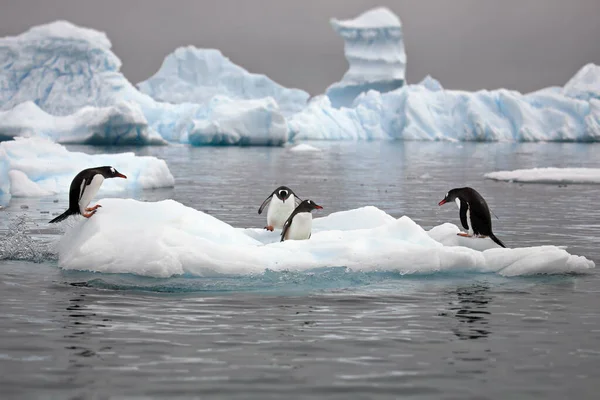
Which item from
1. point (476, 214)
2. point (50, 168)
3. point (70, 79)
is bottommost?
point (476, 214)

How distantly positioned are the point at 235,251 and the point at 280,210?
2686 mm

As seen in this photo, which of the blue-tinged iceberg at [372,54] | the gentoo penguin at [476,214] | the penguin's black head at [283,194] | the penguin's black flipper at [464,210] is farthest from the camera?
the blue-tinged iceberg at [372,54]

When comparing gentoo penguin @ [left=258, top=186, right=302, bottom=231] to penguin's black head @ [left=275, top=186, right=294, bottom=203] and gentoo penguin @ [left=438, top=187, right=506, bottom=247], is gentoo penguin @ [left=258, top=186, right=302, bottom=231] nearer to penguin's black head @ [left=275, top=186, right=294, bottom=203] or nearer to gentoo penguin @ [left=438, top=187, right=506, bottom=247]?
penguin's black head @ [left=275, top=186, right=294, bottom=203]

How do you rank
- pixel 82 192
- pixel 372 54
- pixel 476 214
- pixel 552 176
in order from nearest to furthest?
pixel 82 192 < pixel 476 214 < pixel 552 176 < pixel 372 54

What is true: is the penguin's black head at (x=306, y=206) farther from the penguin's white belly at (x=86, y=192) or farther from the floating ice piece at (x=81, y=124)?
the floating ice piece at (x=81, y=124)

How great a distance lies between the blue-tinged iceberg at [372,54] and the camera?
114 m

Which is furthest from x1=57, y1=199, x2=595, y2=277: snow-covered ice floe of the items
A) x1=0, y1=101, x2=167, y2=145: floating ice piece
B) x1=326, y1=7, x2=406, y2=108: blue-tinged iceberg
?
x1=326, y1=7, x2=406, y2=108: blue-tinged iceberg

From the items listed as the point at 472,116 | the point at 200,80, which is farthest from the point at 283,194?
the point at 200,80

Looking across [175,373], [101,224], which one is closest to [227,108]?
[101,224]

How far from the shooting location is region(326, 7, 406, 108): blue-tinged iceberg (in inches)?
4493

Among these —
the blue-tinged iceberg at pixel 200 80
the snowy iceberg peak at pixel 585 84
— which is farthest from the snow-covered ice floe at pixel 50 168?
the snowy iceberg peak at pixel 585 84

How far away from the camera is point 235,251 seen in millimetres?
8406

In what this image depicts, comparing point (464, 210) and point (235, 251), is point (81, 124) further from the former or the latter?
point (235, 251)

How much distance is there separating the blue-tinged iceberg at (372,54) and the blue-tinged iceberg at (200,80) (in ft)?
41.3
